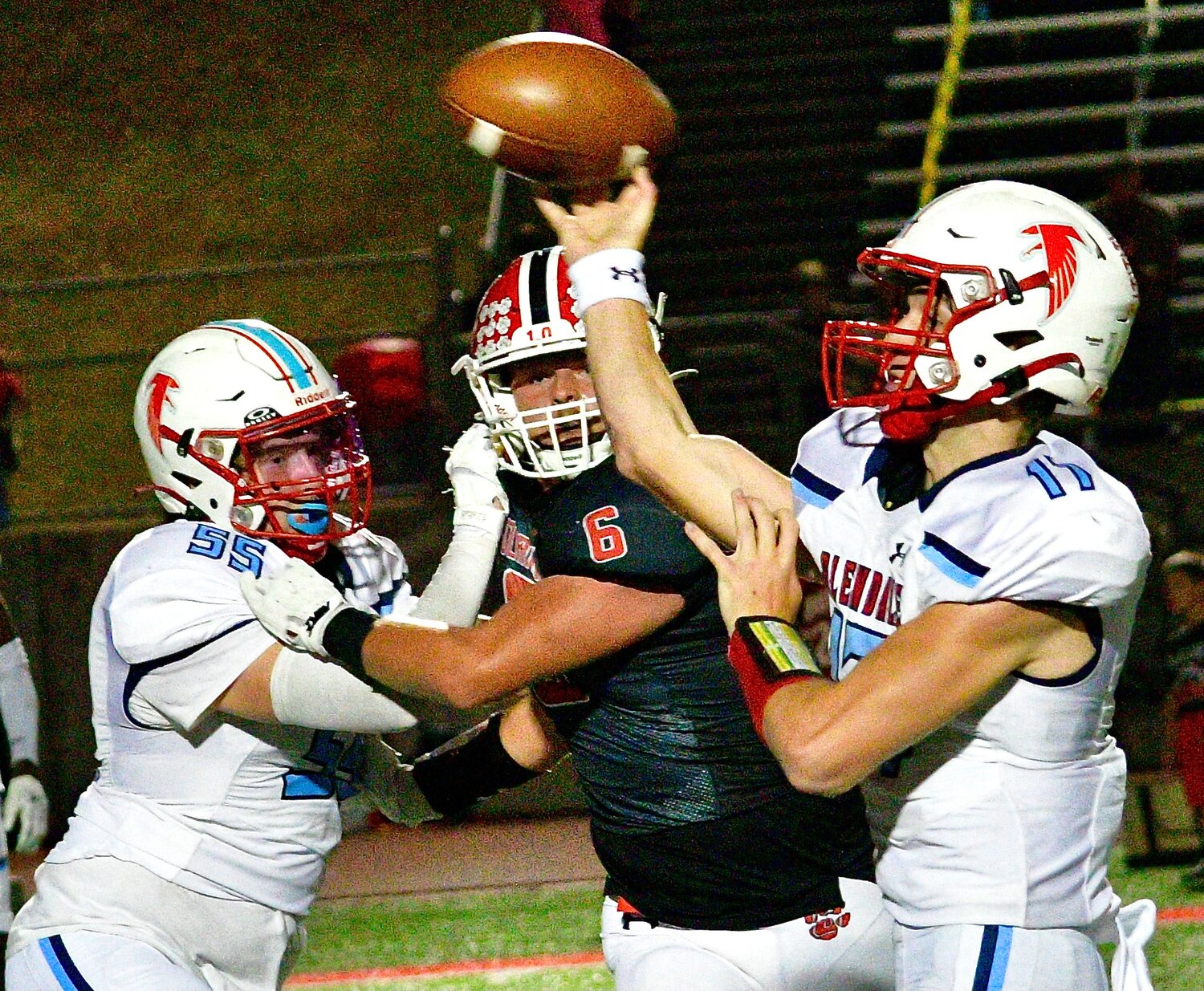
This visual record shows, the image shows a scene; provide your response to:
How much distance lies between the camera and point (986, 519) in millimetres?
2127

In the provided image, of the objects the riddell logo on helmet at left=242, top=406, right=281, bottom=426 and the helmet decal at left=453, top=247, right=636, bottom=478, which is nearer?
the helmet decal at left=453, top=247, right=636, bottom=478

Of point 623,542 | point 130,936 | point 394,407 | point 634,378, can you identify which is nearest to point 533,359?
point 623,542

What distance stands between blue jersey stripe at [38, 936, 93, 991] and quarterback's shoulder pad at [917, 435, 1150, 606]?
1491mm

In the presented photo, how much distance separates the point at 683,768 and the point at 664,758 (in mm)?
34

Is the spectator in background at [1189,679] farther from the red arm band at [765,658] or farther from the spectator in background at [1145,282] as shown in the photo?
the red arm band at [765,658]

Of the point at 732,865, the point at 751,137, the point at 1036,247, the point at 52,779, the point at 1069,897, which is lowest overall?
the point at 52,779

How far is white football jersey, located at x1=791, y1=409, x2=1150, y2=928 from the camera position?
209cm

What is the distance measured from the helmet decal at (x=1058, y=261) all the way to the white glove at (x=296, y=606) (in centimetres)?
121

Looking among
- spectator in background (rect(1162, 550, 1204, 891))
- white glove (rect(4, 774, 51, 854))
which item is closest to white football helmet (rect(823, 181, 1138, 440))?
white glove (rect(4, 774, 51, 854))

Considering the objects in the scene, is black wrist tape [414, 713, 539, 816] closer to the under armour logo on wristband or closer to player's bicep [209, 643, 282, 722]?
player's bicep [209, 643, 282, 722]

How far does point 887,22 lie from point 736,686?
30.5ft

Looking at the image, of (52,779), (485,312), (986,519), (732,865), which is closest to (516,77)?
(485,312)

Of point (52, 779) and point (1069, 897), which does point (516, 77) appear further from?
point (52, 779)

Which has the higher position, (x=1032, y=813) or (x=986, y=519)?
(x=986, y=519)
